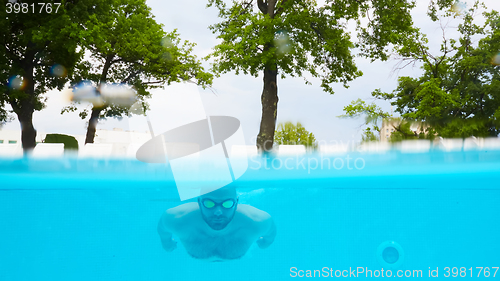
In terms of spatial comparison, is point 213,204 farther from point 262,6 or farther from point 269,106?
point 262,6

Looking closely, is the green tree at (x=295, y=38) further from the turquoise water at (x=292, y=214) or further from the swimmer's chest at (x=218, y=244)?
the swimmer's chest at (x=218, y=244)

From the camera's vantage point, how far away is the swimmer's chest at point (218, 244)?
526 centimetres

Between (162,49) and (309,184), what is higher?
(162,49)

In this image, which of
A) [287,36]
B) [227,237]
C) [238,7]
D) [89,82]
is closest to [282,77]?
[287,36]

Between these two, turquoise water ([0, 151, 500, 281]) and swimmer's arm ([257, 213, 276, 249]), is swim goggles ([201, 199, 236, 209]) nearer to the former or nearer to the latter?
swimmer's arm ([257, 213, 276, 249])

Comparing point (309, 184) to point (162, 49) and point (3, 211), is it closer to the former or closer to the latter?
point (3, 211)

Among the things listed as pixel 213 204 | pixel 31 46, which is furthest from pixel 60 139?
pixel 213 204

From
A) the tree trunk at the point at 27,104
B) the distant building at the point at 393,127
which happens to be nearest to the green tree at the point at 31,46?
the tree trunk at the point at 27,104

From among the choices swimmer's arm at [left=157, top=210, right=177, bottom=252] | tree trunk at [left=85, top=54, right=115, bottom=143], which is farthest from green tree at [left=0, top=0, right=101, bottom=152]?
swimmer's arm at [left=157, top=210, right=177, bottom=252]

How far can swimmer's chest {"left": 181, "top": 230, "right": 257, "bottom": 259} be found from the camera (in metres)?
5.26

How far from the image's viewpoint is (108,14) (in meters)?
24.6

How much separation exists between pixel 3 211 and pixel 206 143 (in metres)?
12.4

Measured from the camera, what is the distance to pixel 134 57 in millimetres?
26594

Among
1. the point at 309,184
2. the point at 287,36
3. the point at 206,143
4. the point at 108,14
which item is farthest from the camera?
the point at 108,14
